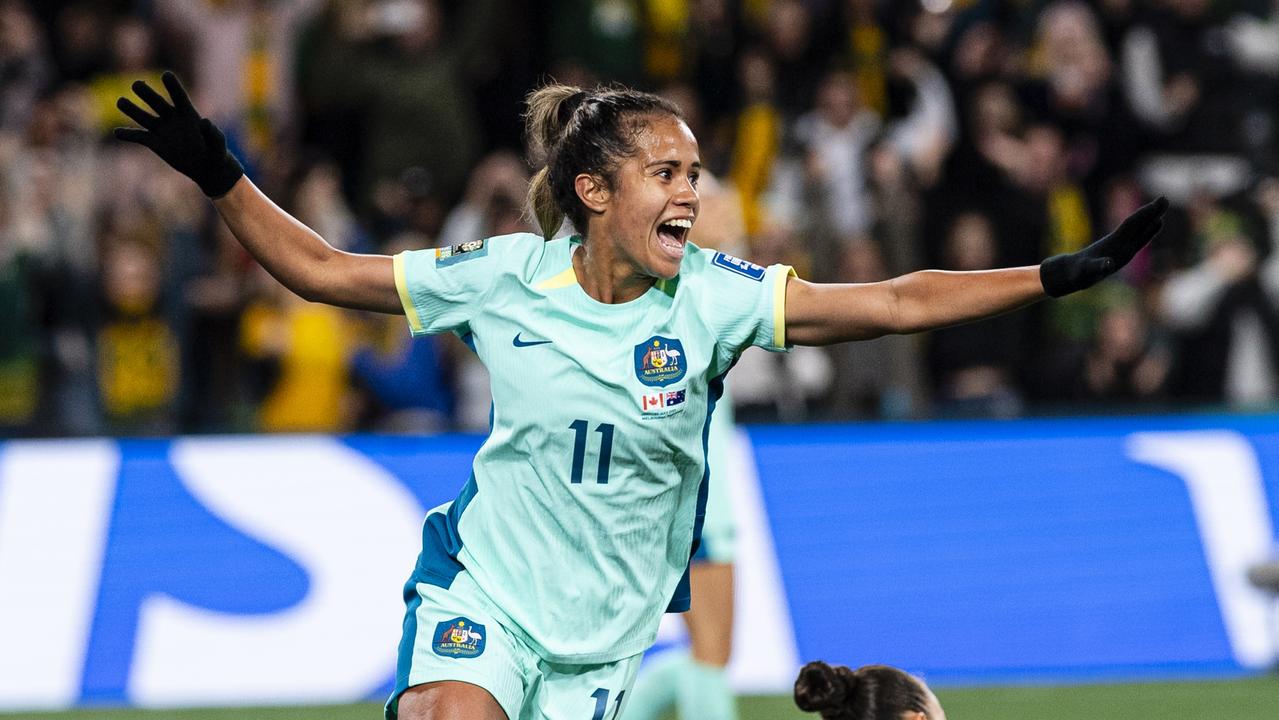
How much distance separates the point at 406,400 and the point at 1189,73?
229 inches

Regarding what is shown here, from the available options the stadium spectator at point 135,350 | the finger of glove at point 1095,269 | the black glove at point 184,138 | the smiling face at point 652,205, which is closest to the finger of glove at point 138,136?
the black glove at point 184,138

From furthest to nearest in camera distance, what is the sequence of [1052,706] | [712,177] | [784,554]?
[712,177] → [784,554] → [1052,706]

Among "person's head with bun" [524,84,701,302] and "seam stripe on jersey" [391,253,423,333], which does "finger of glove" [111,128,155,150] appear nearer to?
"seam stripe on jersey" [391,253,423,333]

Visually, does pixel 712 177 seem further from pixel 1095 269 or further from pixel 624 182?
pixel 1095 269

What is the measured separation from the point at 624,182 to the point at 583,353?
0.45 m

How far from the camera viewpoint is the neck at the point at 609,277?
4.65 m

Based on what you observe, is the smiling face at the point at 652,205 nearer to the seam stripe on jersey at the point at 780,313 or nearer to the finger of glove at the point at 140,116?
the seam stripe on jersey at the point at 780,313

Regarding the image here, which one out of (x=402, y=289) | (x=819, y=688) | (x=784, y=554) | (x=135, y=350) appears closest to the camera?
(x=402, y=289)

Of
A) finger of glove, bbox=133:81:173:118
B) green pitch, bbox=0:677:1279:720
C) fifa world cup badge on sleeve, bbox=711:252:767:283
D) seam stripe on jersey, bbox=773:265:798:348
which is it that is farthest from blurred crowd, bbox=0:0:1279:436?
finger of glove, bbox=133:81:173:118

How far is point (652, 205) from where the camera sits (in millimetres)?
4551

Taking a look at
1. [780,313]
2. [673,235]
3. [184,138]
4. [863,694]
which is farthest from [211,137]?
[863,694]

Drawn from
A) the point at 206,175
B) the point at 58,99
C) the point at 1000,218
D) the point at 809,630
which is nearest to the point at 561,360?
the point at 206,175

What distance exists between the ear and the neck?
0.30 feet

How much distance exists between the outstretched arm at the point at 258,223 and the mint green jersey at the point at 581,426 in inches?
4.1
